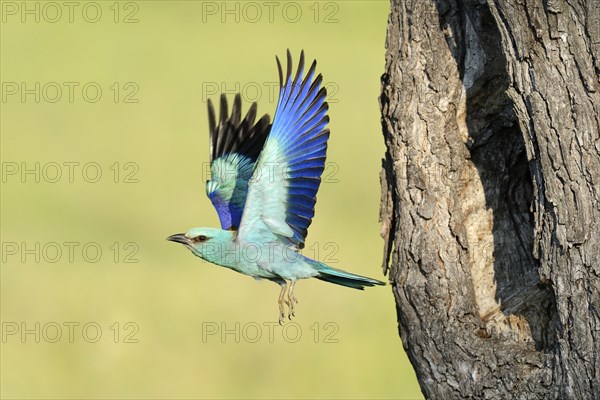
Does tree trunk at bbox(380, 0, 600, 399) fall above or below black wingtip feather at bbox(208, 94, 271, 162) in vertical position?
below

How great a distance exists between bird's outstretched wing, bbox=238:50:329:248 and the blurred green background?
5.24m

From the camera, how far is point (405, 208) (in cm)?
720

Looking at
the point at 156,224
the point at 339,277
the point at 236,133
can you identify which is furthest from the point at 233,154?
the point at 156,224

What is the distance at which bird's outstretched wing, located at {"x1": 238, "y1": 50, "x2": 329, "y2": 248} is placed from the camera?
8.01 m

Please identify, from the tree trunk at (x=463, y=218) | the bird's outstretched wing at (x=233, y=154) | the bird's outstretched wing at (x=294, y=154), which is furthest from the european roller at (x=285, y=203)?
the tree trunk at (x=463, y=218)

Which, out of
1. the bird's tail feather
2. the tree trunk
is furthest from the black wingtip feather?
the tree trunk

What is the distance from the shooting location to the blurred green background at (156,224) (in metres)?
13.2

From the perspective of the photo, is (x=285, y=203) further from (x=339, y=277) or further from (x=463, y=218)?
(x=463, y=218)

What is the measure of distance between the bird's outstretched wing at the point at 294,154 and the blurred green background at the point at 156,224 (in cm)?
524

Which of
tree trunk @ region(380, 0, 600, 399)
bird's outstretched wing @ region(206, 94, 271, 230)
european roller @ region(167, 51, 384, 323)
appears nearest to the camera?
tree trunk @ region(380, 0, 600, 399)

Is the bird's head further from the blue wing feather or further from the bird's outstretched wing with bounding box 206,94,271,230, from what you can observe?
the bird's outstretched wing with bounding box 206,94,271,230

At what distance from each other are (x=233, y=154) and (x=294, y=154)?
1.22 metres

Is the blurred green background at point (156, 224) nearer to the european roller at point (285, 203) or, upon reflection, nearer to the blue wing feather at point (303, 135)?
the european roller at point (285, 203)

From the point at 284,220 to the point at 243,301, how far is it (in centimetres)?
583
